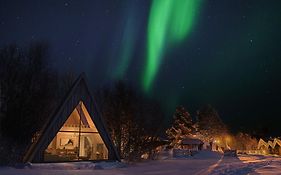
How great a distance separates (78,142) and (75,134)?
131 cm

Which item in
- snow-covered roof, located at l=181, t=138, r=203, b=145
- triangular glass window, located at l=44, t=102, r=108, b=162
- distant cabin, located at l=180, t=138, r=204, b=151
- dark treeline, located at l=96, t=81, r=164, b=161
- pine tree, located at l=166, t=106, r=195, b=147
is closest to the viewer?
triangular glass window, located at l=44, t=102, r=108, b=162

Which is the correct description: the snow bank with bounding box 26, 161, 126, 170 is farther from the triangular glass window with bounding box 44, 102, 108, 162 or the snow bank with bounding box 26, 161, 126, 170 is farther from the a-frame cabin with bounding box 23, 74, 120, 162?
the triangular glass window with bounding box 44, 102, 108, 162

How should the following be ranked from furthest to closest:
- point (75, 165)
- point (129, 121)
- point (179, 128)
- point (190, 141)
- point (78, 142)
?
point (179, 128) → point (190, 141) → point (129, 121) → point (78, 142) → point (75, 165)

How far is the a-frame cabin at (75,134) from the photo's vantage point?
21.4 meters

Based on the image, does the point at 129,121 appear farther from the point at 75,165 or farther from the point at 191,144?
the point at 191,144

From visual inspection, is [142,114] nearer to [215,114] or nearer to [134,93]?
[134,93]

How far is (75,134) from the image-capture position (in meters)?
26.3

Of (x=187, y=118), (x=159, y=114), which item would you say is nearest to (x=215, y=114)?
(x=187, y=118)

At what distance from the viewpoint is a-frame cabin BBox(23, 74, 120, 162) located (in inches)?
841

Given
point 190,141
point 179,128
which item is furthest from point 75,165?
point 179,128

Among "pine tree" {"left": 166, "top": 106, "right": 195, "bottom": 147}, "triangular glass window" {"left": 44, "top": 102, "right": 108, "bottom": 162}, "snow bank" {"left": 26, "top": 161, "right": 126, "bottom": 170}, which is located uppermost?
"pine tree" {"left": 166, "top": 106, "right": 195, "bottom": 147}

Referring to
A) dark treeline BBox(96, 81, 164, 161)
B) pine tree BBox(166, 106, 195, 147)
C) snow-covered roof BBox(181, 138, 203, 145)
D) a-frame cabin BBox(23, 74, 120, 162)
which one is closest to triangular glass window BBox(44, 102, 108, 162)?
a-frame cabin BBox(23, 74, 120, 162)

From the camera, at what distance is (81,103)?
2388 cm

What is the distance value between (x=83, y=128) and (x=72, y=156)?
208cm
